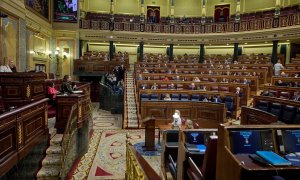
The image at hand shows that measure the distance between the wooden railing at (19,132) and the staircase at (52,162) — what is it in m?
0.37

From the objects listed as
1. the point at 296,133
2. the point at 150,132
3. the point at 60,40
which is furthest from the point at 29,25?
the point at 296,133

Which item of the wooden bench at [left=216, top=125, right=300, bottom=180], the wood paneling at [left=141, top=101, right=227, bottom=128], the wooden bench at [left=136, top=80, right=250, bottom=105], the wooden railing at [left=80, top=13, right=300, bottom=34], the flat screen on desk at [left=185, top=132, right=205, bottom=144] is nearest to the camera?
the wooden bench at [left=216, top=125, right=300, bottom=180]

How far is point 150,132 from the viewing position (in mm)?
6141

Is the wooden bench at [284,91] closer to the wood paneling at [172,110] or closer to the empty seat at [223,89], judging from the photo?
the empty seat at [223,89]

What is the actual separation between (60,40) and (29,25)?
4.66 metres

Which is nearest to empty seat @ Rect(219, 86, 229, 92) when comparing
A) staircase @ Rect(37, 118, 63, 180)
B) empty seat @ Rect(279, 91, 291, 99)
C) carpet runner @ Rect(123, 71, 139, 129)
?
empty seat @ Rect(279, 91, 291, 99)

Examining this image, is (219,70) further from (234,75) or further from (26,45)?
(26,45)

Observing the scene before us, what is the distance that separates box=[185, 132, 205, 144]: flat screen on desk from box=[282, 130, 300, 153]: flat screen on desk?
116 centimetres

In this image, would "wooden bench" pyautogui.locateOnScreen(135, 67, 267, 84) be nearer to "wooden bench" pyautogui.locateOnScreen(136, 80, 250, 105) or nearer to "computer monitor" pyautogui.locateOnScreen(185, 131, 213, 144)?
"wooden bench" pyautogui.locateOnScreen(136, 80, 250, 105)

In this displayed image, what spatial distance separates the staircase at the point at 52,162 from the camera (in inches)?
160

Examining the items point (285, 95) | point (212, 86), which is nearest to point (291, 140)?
point (285, 95)

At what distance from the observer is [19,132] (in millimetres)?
3340

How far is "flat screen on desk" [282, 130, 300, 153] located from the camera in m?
2.48

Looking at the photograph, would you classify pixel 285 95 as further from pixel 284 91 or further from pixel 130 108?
pixel 130 108
